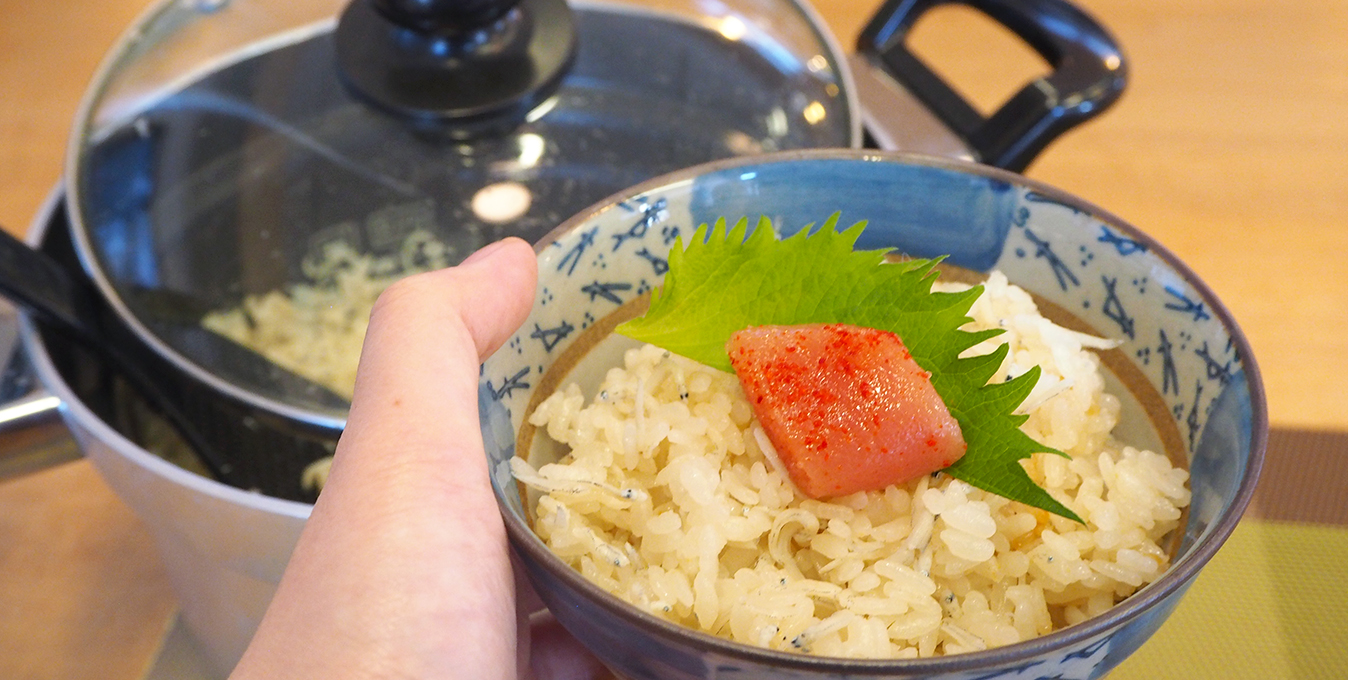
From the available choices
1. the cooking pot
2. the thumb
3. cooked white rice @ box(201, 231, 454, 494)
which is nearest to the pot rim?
the cooking pot

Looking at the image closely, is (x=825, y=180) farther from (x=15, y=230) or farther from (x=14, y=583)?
(x=15, y=230)

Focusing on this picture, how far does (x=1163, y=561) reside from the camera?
636 mm

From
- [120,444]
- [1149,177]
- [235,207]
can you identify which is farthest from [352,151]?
[1149,177]

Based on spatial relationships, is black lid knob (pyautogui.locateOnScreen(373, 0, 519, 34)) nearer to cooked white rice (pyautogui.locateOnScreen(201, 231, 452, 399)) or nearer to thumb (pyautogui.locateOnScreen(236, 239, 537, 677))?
cooked white rice (pyautogui.locateOnScreen(201, 231, 452, 399))

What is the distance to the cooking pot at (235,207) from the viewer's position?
0.98 metres

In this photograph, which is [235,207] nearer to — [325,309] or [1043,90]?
[325,309]

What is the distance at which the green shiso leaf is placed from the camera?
2.31ft

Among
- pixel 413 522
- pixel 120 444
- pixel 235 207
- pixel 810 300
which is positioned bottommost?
pixel 120 444

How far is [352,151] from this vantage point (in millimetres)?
1120

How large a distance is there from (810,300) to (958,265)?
14 cm

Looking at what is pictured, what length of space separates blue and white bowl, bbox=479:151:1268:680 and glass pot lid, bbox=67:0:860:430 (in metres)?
0.32

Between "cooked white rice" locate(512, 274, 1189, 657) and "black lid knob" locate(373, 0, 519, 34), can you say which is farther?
"black lid knob" locate(373, 0, 519, 34)

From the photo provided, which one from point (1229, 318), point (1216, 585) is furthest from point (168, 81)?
point (1216, 585)

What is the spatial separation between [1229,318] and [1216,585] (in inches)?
22.3
